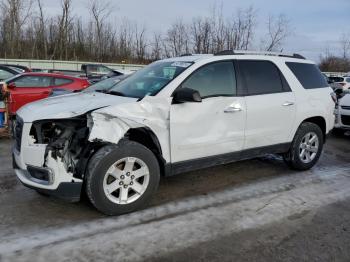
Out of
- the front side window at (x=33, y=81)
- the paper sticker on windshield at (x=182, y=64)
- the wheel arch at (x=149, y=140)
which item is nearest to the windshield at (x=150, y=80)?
the paper sticker on windshield at (x=182, y=64)

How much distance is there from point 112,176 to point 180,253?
115 centimetres

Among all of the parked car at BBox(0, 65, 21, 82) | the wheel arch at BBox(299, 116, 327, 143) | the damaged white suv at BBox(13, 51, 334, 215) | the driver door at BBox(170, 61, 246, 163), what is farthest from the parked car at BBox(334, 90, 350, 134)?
the parked car at BBox(0, 65, 21, 82)

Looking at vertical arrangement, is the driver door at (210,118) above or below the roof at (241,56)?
below

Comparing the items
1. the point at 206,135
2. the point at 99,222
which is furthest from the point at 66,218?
the point at 206,135

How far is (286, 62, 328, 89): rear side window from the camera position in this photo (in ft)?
18.8

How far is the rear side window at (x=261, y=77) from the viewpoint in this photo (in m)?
5.08

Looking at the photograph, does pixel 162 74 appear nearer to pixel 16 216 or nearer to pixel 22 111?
pixel 22 111

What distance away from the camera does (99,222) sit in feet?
12.8

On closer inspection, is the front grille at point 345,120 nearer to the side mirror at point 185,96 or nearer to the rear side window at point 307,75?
the rear side window at point 307,75

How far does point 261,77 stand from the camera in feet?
17.3

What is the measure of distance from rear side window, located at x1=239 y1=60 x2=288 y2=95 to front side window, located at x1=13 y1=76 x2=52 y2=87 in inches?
290

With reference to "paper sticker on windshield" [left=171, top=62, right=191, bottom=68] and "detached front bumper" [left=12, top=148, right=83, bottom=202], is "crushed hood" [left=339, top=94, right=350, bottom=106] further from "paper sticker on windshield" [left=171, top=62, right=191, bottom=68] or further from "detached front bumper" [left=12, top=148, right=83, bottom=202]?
"detached front bumper" [left=12, top=148, right=83, bottom=202]

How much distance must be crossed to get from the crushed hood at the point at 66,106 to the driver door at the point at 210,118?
641 millimetres

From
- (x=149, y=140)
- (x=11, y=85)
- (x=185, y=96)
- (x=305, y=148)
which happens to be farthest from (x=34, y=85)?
(x=305, y=148)
